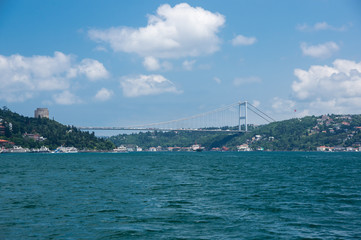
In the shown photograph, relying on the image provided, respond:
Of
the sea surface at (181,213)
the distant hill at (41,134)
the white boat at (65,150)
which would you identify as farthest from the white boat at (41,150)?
the sea surface at (181,213)

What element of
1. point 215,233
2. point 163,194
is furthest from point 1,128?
point 215,233

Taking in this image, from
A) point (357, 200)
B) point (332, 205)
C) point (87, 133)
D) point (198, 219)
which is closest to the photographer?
point (198, 219)

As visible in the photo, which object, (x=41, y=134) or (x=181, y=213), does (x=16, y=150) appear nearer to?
(x=41, y=134)

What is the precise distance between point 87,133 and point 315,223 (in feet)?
561

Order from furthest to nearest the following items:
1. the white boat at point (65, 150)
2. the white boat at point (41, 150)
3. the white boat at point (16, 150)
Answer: the white boat at point (65, 150), the white boat at point (41, 150), the white boat at point (16, 150)

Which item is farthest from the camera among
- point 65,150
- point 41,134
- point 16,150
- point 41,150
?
point 41,134

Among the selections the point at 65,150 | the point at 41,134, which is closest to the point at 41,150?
the point at 65,150

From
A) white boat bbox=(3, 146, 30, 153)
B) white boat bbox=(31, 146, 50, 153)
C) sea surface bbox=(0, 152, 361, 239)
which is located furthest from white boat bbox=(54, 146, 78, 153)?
sea surface bbox=(0, 152, 361, 239)

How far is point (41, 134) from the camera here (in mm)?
170750

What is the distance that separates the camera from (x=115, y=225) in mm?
14695

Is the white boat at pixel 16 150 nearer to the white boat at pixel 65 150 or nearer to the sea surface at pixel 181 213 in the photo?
the white boat at pixel 65 150

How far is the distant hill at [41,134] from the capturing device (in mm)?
158000

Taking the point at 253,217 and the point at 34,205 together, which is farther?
the point at 34,205

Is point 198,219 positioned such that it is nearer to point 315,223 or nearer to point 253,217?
point 253,217
